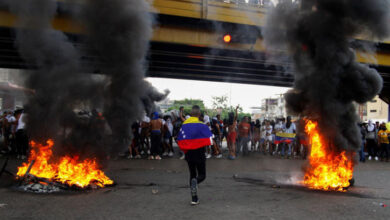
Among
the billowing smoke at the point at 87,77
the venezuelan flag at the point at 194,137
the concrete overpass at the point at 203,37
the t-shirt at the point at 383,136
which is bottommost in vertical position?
the t-shirt at the point at 383,136

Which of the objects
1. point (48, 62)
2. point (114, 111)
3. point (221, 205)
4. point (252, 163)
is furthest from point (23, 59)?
point (252, 163)

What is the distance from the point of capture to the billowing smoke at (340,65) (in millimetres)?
6500

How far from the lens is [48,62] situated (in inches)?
248

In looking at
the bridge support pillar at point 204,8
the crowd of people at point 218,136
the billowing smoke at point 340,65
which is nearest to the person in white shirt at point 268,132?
the crowd of people at point 218,136

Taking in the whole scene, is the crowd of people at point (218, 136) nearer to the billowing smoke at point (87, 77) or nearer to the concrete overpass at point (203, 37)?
the concrete overpass at point (203, 37)

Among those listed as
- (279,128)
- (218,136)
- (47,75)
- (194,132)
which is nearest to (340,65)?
(194,132)

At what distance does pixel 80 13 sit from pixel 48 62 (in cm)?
135

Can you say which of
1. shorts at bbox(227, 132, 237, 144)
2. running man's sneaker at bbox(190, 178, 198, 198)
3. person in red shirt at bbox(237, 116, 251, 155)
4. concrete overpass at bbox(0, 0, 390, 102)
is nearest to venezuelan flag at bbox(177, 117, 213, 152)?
running man's sneaker at bbox(190, 178, 198, 198)

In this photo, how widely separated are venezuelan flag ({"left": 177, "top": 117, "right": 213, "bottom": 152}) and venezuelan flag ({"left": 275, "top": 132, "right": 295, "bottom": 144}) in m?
9.04

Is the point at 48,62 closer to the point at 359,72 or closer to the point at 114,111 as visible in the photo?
the point at 114,111

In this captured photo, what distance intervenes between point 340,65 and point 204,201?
4062 mm

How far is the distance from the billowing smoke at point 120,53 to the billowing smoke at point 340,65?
3.78m

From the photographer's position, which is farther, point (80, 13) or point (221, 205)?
point (80, 13)

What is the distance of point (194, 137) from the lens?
5402 millimetres
